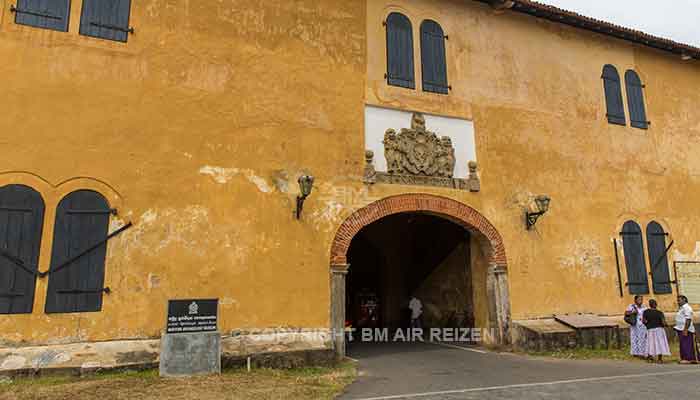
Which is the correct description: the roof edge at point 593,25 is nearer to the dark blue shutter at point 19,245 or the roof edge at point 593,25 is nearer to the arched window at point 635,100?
the arched window at point 635,100

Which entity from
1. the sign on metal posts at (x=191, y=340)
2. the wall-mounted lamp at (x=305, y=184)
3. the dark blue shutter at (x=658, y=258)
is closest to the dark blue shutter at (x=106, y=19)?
the wall-mounted lamp at (x=305, y=184)

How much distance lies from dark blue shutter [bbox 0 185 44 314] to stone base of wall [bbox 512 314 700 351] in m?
9.51

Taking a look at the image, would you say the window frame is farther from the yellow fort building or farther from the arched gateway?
the arched gateway

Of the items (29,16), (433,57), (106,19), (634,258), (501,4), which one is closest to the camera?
(29,16)

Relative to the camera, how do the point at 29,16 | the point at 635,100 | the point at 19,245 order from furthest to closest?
the point at 635,100, the point at 29,16, the point at 19,245

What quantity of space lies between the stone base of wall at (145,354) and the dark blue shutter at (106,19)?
562 cm

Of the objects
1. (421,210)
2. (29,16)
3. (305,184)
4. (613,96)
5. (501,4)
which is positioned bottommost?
(421,210)

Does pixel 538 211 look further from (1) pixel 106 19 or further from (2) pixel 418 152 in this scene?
(1) pixel 106 19

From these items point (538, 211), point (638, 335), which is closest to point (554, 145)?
point (538, 211)

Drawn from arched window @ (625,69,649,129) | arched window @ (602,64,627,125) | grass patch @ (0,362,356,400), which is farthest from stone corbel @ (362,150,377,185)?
arched window @ (625,69,649,129)

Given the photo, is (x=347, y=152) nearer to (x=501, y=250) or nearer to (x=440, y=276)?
(x=501, y=250)

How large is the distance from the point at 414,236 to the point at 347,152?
6.40 meters

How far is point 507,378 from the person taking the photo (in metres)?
7.89

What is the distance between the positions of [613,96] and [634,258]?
14.9ft
